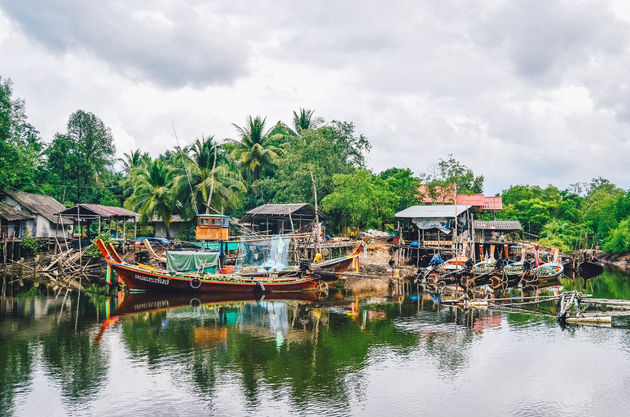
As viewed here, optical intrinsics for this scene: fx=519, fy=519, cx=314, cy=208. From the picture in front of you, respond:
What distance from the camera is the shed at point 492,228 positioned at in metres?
42.0

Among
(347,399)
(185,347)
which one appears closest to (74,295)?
(185,347)

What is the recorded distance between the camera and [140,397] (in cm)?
1177

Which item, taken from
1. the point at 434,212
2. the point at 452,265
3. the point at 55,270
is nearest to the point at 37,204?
the point at 55,270

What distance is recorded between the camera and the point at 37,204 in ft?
122

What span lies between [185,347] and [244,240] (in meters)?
13.9

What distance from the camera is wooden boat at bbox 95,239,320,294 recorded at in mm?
25391

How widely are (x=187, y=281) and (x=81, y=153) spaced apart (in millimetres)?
24972

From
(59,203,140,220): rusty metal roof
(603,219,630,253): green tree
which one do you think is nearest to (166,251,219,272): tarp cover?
(59,203,140,220): rusty metal roof

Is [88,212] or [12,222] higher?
[88,212]

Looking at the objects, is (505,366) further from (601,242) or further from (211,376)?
(601,242)

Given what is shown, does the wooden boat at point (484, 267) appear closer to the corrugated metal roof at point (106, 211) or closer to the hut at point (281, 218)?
the hut at point (281, 218)

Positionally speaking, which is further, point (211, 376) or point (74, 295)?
point (74, 295)

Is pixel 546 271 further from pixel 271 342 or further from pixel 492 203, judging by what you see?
pixel 271 342

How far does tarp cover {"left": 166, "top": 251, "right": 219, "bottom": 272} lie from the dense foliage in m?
8.21
